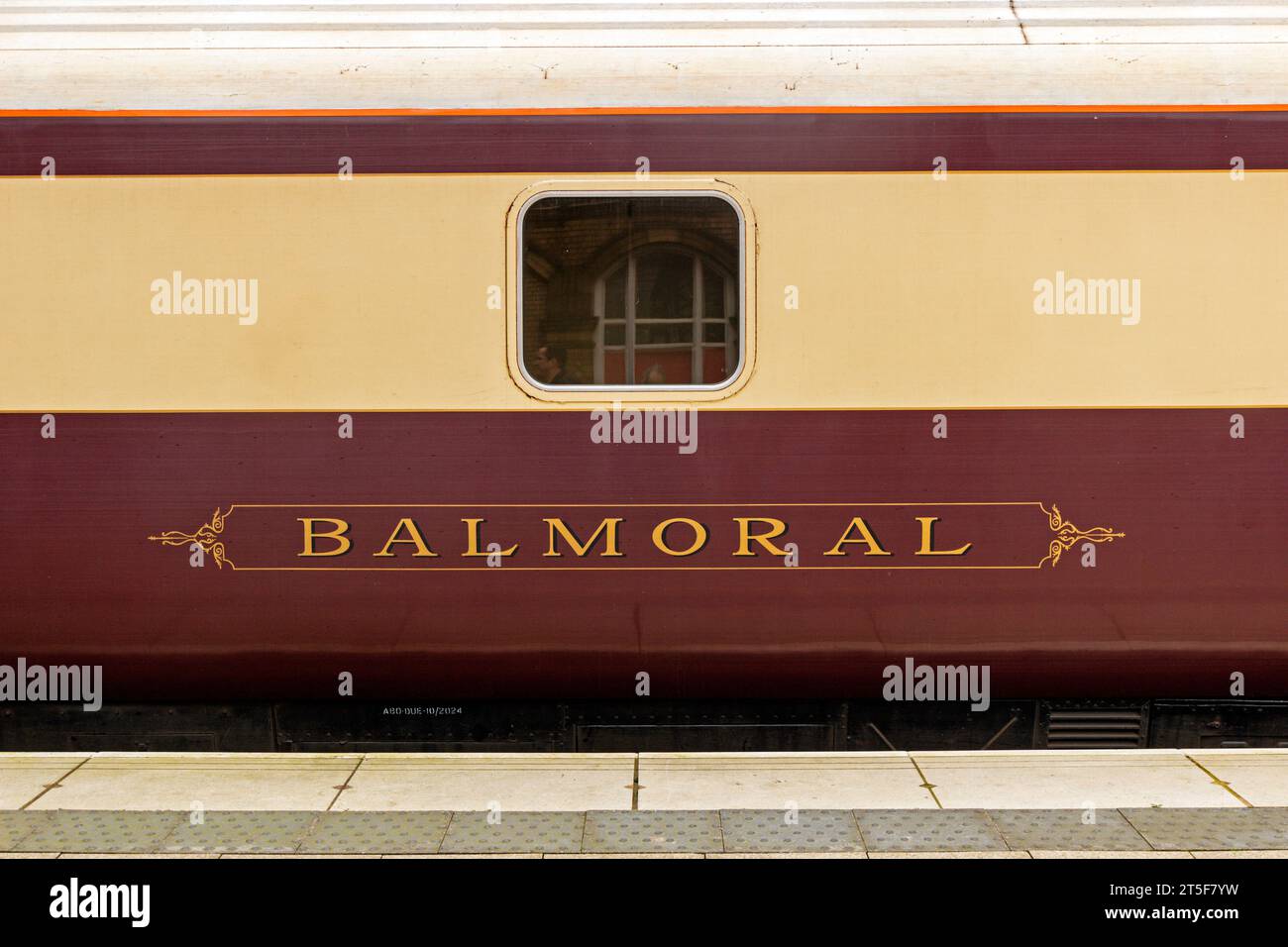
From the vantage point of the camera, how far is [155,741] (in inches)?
184

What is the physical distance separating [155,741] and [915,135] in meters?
3.44


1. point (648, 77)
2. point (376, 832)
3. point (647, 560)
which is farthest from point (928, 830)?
point (648, 77)

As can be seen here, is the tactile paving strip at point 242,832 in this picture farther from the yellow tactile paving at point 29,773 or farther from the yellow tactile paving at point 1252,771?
the yellow tactile paving at point 1252,771

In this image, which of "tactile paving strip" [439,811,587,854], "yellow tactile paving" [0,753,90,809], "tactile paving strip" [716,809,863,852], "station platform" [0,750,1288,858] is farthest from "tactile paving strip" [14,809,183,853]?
"tactile paving strip" [716,809,863,852]

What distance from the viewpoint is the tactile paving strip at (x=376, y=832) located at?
3836 millimetres

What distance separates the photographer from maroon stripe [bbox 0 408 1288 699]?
4.43 meters

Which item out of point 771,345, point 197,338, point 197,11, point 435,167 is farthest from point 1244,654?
point 197,11

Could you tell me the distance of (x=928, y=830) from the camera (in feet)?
13.1

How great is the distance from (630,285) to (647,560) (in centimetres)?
94

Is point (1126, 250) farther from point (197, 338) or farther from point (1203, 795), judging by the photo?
point (197, 338)

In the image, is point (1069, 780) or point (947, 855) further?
point (1069, 780)

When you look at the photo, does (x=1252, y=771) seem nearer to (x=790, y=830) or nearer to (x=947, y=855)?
(x=947, y=855)

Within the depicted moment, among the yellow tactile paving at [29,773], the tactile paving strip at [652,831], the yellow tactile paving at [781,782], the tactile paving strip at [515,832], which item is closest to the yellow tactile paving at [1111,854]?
the yellow tactile paving at [781,782]

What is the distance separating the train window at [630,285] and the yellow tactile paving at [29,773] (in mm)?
2165
